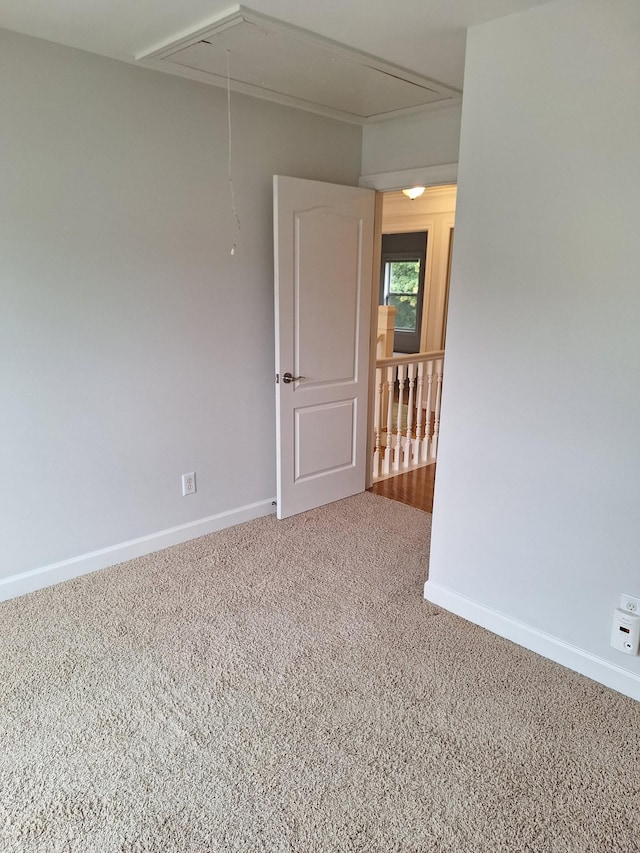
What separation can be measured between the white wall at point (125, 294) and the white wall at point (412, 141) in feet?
0.83

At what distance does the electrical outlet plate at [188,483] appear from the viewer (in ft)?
10.6

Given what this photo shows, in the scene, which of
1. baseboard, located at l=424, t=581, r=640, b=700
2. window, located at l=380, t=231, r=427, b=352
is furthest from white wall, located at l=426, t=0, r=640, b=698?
window, located at l=380, t=231, r=427, b=352

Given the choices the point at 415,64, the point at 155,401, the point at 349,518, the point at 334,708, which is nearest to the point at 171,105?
the point at 415,64

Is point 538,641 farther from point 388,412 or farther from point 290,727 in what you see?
point 388,412

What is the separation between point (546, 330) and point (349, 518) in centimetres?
191

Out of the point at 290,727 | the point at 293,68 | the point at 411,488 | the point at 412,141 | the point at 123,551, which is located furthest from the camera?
the point at 411,488

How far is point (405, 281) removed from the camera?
7.80 m

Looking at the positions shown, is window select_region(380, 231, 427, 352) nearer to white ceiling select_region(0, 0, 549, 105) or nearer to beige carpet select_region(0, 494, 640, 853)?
white ceiling select_region(0, 0, 549, 105)

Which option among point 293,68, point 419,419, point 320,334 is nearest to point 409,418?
point 419,419

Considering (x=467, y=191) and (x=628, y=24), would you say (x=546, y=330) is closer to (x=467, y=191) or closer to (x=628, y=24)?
(x=467, y=191)

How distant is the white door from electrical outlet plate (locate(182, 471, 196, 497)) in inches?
21.1

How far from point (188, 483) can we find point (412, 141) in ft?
→ 7.92

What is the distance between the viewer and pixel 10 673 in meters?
2.20

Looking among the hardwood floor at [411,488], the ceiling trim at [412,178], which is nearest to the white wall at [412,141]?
the ceiling trim at [412,178]
